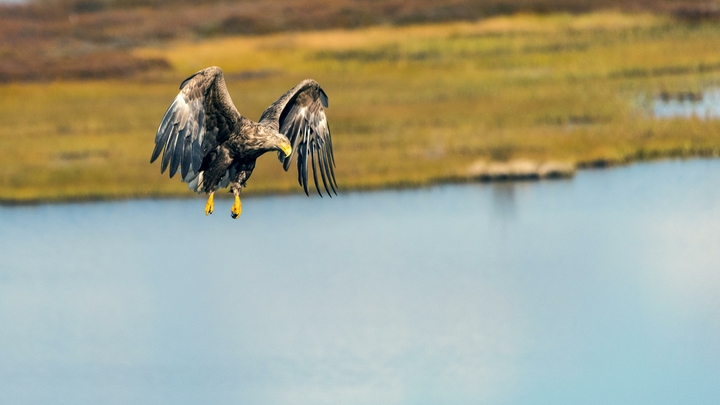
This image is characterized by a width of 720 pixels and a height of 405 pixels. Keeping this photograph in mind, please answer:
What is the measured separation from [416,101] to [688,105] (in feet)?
30.1

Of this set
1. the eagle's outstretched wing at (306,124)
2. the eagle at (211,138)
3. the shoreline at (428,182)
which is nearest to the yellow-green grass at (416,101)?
the shoreline at (428,182)

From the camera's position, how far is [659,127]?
3894 cm

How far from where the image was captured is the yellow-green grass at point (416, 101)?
3694 cm

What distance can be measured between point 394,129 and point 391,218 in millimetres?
6615

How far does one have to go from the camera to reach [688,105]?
4266 cm

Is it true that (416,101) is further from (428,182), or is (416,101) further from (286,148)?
(286,148)

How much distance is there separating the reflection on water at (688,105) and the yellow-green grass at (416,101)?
1.39 feet

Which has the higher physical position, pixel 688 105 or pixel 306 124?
pixel 688 105

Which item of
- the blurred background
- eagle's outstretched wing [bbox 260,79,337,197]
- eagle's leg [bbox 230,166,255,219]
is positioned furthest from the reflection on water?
eagle's leg [bbox 230,166,255,219]

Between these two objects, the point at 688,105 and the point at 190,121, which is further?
the point at 688,105

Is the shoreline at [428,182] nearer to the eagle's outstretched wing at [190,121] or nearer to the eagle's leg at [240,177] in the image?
the eagle's leg at [240,177]

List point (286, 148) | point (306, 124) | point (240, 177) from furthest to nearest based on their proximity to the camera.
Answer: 1. point (306, 124)
2. point (240, 177)
3. point (286, 148)

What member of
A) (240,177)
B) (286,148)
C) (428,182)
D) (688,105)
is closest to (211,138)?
(240,177)

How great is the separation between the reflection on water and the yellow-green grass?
0.42 meters
